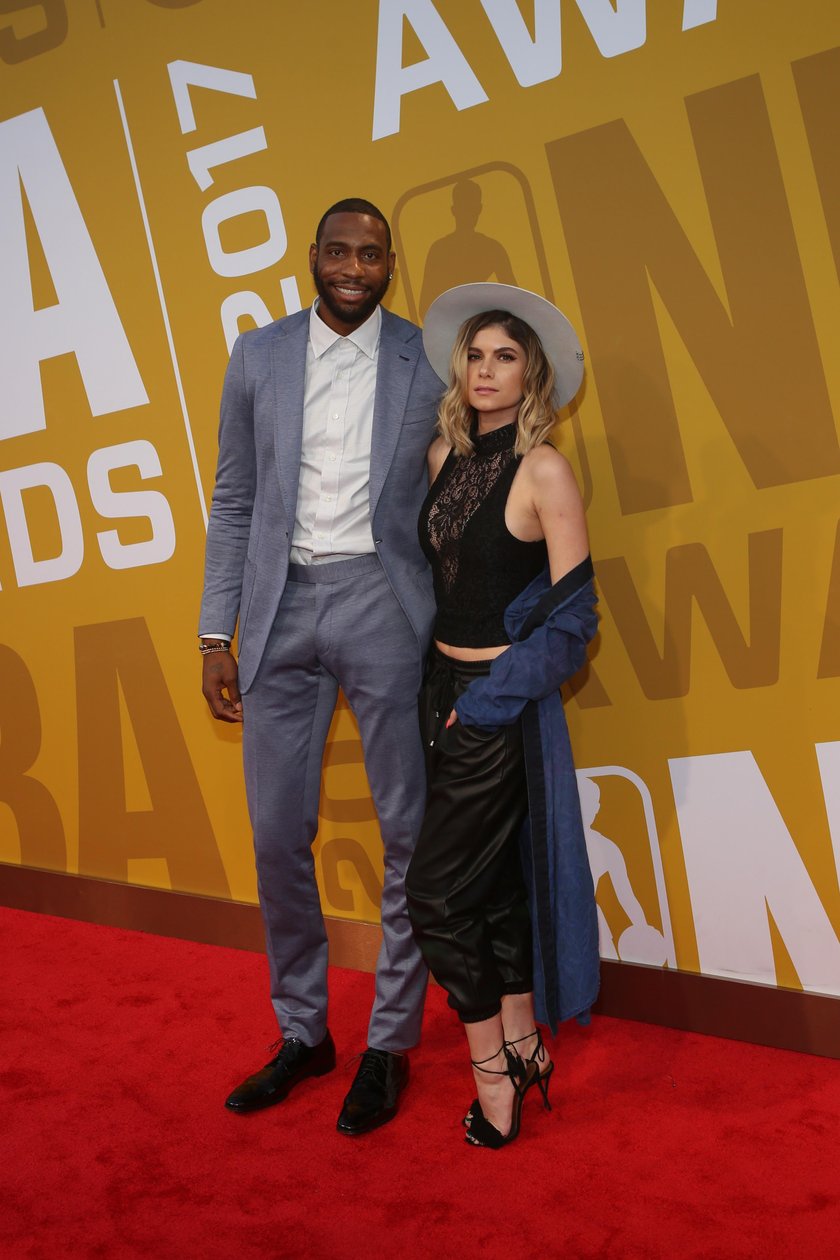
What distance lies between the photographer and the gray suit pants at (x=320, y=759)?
7.98 ft

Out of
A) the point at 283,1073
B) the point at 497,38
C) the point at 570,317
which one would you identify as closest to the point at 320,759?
the point at 283,1073

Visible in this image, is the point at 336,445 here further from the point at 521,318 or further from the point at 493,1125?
the point at 493,1125

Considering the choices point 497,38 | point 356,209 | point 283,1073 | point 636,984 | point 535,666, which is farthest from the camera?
point 636,984

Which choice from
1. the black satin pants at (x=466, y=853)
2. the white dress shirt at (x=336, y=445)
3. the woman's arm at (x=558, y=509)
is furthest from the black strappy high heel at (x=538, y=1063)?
the white dress shirt at (x=336, y=445)

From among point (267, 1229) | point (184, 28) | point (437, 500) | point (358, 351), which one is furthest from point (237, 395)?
point (267, 1229)

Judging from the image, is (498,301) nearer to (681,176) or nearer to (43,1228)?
(681,176)

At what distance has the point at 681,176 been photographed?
2.54 m

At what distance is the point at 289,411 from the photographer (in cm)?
244

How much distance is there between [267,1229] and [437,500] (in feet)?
4.61

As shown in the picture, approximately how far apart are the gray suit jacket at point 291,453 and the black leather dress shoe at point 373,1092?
0.87 meters

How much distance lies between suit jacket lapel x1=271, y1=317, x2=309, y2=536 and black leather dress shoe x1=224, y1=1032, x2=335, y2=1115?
1177 mm

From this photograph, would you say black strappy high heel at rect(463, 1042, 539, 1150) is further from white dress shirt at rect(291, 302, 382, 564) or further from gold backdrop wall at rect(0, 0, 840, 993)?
white dress shirt at rect(291, 302, 382, 564)

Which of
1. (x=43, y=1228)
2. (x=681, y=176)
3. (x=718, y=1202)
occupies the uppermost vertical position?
(x=681, y=176)

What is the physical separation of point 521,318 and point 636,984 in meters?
1.62
